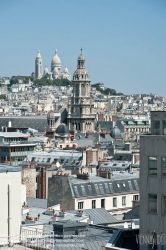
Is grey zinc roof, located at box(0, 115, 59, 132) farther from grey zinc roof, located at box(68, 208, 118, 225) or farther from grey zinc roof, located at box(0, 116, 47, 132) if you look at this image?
grey zinc roof, located at box(68, 208, 118, 225)

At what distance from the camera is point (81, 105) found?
14812 cm

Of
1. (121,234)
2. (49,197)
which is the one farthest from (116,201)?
(121,234)

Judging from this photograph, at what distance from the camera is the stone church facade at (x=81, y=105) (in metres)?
146

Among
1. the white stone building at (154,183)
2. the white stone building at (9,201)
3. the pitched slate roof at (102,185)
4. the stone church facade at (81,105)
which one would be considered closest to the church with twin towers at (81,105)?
the stone church facade at (81,105)

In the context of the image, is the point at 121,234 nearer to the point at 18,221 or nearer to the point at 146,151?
the point at 146,151

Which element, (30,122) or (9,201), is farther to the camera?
(30,122)

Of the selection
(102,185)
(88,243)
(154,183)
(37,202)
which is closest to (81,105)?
(102,185)

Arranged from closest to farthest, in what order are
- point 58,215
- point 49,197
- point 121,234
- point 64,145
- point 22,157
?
point 121,234 → point 58,215 → point 49,197 → point 22,157 → point 64,145

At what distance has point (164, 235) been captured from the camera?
17.8 m

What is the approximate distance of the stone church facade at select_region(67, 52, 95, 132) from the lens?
14612 cm

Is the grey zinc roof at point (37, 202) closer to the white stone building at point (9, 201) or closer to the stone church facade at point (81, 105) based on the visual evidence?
the white stone building at point (9, 201)

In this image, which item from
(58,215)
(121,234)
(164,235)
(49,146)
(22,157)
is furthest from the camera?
(49,146)

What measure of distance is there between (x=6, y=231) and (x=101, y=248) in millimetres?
2353

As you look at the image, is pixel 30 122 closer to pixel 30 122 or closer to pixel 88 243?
pixel 30 122
